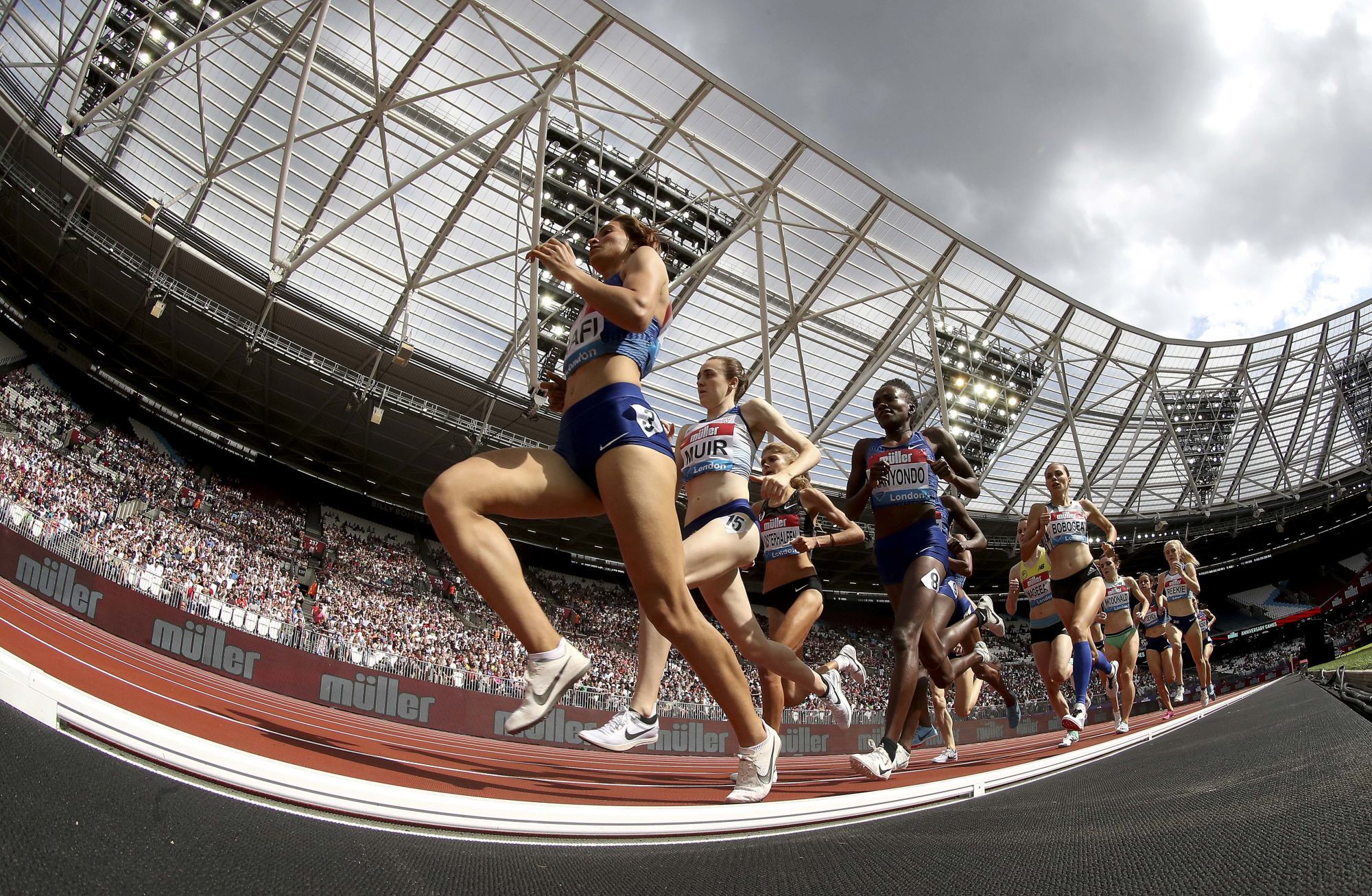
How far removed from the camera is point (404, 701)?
14.0 meters

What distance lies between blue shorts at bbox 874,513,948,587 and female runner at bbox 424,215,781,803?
6.58 feet

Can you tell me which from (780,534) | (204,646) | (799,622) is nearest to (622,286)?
(799,622)

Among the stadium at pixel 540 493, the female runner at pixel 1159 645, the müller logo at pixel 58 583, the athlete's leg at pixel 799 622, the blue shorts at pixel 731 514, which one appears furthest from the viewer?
the female runner at pixel 1159 645

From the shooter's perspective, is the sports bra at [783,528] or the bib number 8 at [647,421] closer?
the bib number 8 at [647,421]

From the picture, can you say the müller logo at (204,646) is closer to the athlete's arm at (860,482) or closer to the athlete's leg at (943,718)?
the athlete's leg at (943,718)

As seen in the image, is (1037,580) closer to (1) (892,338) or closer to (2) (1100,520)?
(2) (1100,520)

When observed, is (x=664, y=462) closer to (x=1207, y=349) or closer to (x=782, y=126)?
(x=782, y=126)

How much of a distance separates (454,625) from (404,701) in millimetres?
8047

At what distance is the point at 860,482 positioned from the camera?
485cm

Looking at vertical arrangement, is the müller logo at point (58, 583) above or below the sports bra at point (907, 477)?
above

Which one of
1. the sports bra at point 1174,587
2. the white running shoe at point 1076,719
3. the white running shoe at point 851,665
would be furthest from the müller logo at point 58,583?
the sports bra at point 1174,587

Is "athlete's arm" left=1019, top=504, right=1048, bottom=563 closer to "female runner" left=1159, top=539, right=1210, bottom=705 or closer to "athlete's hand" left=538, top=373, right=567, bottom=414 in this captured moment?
"athlete's hand" left=538, top=373, right=567, bottom=414

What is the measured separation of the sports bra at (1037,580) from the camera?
780cm

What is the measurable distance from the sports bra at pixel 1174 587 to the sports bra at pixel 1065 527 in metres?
5.39
